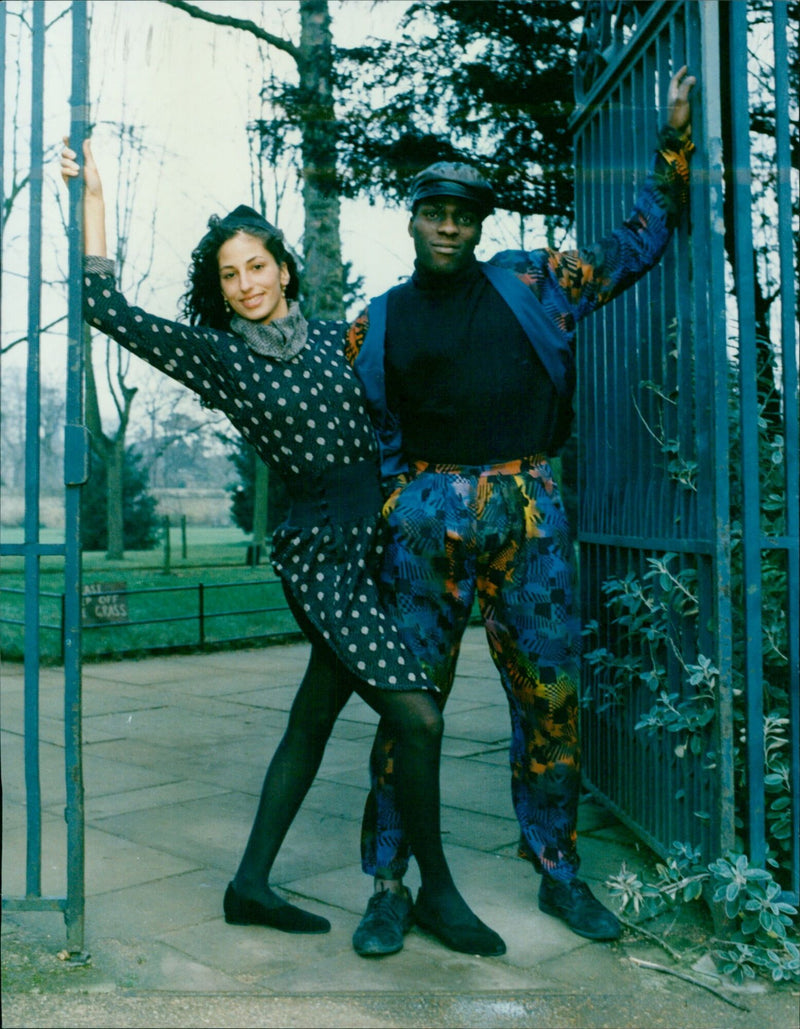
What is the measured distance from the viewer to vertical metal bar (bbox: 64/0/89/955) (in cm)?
287

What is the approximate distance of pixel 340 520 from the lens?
3.06m

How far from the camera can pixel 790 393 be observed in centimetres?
305

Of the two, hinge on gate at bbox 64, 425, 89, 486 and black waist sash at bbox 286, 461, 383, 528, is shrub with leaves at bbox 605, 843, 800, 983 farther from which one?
hinge on gate at bbox 64, 425, 89, 486

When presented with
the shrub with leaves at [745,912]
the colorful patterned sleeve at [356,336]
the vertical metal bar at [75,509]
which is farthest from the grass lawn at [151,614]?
the shrub with leaves at [745,912]

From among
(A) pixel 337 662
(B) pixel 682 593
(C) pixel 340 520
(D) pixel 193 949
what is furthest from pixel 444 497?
(D) pixel 193 949

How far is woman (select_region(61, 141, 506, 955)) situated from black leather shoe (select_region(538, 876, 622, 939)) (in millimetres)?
278

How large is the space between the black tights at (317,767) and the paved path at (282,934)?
0.50 feet

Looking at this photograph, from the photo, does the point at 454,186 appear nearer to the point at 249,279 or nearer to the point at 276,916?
the point at 249,279

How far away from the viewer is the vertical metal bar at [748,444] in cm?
302

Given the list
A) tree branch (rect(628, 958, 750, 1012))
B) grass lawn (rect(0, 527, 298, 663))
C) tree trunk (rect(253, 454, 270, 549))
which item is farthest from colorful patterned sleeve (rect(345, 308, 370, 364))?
tree trunk (rect(253, 454, 270, 549))

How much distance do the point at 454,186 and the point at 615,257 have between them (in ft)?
1.70

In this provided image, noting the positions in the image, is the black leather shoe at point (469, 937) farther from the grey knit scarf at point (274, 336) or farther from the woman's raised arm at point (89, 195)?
the woman's raised arm at point (89, 195)

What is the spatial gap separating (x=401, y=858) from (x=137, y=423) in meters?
19.3

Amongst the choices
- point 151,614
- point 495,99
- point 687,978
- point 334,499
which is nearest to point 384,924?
point 687,978
